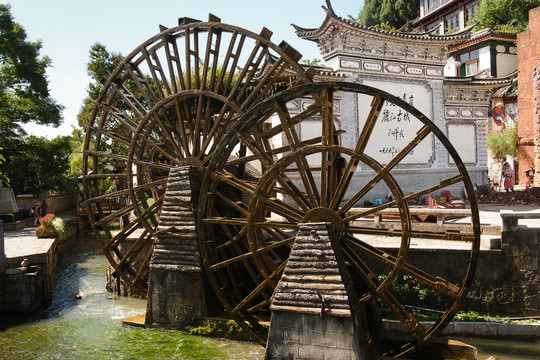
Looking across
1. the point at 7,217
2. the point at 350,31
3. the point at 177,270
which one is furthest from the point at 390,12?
the point at 177,270

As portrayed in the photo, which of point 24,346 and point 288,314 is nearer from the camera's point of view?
point 288,314

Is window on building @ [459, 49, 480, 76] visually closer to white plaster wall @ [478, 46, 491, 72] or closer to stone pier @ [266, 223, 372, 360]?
white plaster wall @ [478, 46, 491, 72]

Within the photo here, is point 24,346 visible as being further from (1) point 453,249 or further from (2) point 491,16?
(2) point 491,16

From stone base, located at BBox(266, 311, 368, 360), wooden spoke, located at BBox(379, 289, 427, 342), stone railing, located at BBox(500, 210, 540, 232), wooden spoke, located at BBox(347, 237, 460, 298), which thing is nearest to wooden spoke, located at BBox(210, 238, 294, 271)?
wooden spoke, located at BBox(347, 237, 460, 298)

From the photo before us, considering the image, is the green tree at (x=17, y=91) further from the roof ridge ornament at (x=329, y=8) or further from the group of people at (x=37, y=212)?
the roof ridge ornament at (x=329, y=8)

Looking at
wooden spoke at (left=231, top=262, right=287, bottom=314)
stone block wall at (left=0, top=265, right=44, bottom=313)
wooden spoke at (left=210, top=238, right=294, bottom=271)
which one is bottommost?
stone block wall at (left=0, top=265, right=44, bottom=313)

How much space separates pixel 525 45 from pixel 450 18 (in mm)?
16399

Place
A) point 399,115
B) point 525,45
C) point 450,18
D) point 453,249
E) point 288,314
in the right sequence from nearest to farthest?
1. point 288,314
2. point 453,249
3. point 399,115
4. point 525,45
5. point 450,18

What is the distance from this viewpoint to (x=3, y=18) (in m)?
18.5

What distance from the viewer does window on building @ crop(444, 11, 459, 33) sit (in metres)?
33.9

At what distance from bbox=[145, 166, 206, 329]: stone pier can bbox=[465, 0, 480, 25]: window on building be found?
30.8m

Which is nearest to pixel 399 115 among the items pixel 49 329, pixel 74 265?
pixel 74 265

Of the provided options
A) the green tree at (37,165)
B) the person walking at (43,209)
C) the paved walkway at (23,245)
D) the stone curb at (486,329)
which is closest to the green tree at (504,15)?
the stone curb at (486,329)

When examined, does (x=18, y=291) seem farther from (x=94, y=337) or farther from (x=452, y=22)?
(x=452, y=22)
